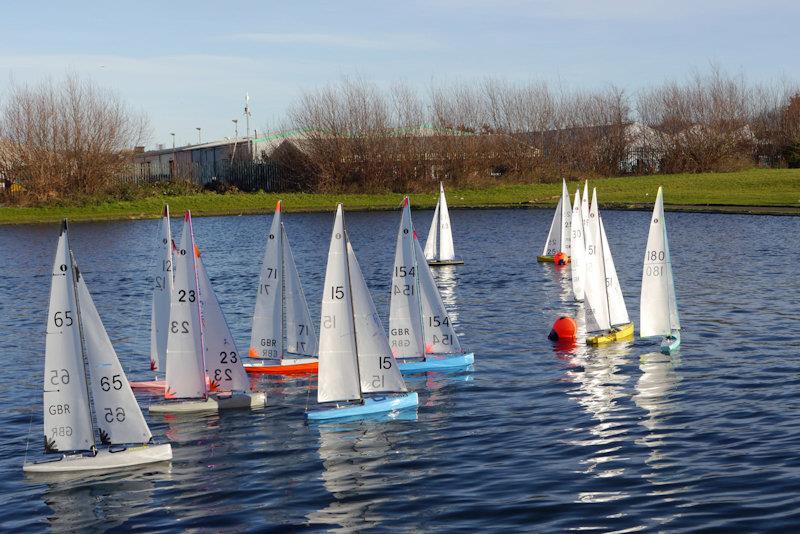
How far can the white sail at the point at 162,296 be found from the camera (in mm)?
26078

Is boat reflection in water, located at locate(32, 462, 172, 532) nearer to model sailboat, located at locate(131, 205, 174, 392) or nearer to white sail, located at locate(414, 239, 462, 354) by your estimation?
model sailboat, located at locate(131, 205, 174, 392)

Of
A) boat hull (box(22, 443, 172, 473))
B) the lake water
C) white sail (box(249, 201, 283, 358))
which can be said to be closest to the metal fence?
the lake water

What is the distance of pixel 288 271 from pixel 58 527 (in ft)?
39.3

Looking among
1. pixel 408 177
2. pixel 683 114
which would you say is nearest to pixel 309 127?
pixel 408 177

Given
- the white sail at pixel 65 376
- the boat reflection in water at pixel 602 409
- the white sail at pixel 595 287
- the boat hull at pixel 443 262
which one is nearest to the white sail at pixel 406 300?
the boat reflection in water at pixel 602 409

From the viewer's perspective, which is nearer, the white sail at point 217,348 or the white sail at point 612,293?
the white sail at point 217,348

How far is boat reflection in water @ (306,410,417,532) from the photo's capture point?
58.3 ft

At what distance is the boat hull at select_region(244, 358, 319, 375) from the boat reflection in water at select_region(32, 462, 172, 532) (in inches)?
317

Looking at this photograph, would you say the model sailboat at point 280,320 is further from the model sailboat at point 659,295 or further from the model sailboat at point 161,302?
the model sailboat at point 659,295

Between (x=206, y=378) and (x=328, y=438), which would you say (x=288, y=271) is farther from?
(x=328, y=438)

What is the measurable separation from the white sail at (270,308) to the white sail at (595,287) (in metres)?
9.57

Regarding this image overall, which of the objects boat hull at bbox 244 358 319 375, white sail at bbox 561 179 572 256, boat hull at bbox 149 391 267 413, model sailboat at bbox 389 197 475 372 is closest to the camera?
boat hull at bbox 149 391 267 413

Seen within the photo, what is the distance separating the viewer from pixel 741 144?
12344 cm

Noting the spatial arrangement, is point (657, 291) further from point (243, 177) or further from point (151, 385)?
point (243, 177)
